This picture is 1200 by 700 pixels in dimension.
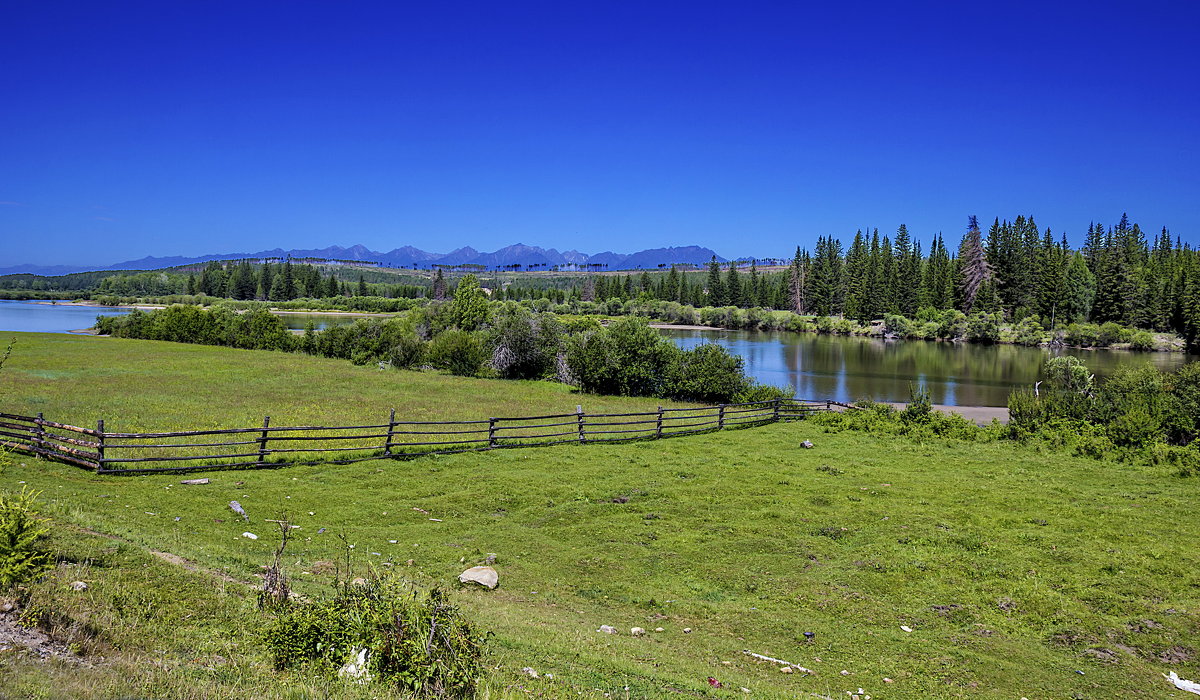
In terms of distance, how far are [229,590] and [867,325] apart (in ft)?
385

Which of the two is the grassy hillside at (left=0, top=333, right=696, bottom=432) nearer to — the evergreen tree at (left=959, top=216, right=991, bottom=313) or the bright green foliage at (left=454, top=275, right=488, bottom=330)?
the bright green foliage at (left=454, top=275, right=488, bottom=330)

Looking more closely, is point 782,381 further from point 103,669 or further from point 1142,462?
point 103,669

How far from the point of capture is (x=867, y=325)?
114 meters

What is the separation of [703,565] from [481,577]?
3.96 meters

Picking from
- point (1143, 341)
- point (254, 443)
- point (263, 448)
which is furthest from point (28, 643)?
point (1143, 341)

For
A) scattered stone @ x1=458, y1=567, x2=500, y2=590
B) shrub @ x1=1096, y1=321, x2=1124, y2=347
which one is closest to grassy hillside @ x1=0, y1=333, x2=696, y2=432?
scattered stone @ x1=458, y1=567, x2=500, y2=590

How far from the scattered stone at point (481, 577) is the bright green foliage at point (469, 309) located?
52.6 meters

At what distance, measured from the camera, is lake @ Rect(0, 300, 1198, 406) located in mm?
50875

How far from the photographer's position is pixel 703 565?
1179 centimetres

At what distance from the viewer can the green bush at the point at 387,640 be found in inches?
219

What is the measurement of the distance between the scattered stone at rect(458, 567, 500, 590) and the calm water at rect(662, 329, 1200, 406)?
34653mm

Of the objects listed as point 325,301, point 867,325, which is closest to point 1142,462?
point 867,325

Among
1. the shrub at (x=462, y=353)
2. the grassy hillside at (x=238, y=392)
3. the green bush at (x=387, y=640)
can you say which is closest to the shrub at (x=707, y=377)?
the grassy hillside at (x=238, y=392)

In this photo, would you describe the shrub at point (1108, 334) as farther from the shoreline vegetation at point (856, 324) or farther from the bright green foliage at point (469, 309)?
the bright green foliage at point (469, 309)
